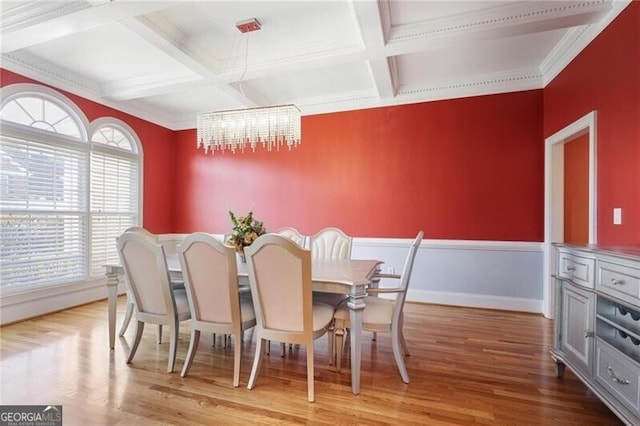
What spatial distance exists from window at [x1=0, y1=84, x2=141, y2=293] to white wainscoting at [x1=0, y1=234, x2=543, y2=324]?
0.68ft

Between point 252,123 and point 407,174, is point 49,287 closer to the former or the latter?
point 252,123

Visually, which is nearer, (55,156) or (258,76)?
(258,76)

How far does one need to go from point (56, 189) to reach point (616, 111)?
5564 millimetres

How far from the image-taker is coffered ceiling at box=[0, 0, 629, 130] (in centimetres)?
248

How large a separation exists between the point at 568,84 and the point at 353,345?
10.7 feet

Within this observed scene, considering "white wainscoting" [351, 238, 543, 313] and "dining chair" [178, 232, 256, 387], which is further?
"white wainscoting" [351, 238, 543, 313]

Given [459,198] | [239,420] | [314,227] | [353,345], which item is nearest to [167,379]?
[239,420]

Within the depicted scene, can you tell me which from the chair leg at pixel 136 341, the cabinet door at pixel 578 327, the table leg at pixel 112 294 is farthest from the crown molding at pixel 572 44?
the table leg at pixel 112 294

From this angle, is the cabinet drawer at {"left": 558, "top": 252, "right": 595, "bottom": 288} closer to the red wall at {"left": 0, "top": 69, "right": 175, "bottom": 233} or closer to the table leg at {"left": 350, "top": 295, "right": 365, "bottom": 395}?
the table leg at {"left": 350, "top": 295, "right": 365, "bottom": 395}

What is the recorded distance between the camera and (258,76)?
11.4ft

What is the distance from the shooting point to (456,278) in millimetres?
3982

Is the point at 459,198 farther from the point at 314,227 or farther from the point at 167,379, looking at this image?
the point at 167,379

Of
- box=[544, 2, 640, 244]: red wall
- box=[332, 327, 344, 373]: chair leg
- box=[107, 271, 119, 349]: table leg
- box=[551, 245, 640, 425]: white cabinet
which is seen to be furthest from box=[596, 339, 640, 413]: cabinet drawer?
box=[107, 271, 119, 349]: table leg

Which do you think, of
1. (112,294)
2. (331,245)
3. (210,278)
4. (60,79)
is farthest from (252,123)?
(60,79)
